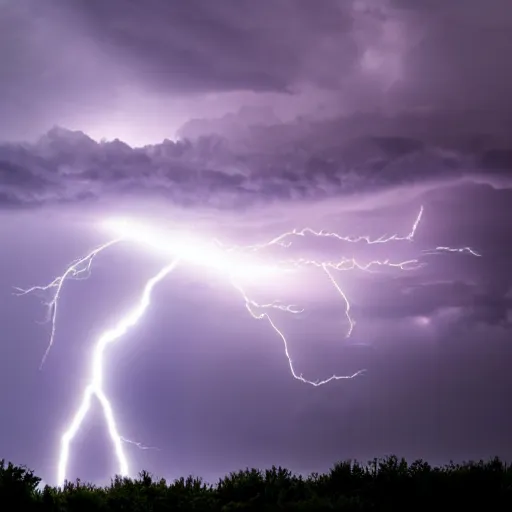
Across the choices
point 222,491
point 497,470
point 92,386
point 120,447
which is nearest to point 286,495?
point 222,491

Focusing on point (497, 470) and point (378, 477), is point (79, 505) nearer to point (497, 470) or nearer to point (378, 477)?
point (378, 477)

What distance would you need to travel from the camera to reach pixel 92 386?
1128 centimetres

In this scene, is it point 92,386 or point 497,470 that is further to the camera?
point 92,386

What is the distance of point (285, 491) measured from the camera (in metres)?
5.12

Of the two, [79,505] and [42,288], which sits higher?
[42,288]

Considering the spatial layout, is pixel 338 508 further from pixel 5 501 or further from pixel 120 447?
pixel 120 447

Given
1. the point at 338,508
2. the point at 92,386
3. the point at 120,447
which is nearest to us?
the point at 338,508

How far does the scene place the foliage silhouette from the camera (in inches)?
199

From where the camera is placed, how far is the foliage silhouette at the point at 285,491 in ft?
16.6

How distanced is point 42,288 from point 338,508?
788 centimetres

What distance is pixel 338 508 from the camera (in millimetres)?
4527

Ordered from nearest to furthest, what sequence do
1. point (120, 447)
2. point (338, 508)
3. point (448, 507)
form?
point (338, 508), point (448, 507), point (120, 447)

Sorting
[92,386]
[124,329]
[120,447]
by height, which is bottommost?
[120,447]

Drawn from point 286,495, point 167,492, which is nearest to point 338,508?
point 286,495
